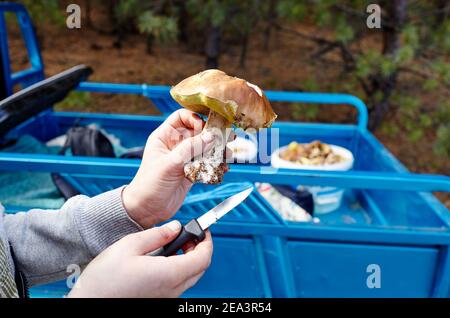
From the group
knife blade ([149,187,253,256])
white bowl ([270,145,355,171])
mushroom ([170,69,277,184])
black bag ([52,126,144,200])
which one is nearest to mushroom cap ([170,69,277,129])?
mushroom ([170,69,277,184])

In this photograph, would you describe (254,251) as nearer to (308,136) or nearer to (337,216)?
(337,216)

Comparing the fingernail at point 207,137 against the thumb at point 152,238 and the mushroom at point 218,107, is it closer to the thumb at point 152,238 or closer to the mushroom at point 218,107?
the mushroom at point 218,107

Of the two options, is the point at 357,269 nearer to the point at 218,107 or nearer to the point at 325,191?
the point at 325,191

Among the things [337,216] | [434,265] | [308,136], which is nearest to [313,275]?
[434,265]

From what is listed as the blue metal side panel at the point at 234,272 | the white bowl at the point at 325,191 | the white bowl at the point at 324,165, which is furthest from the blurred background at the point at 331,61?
the blue metal side panel at the point at 234,272

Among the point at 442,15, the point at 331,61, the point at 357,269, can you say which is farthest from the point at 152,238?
the point at 331,61

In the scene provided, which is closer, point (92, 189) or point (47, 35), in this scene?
point (92, 189)

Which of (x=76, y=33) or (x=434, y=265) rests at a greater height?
(x=76, y=33)
